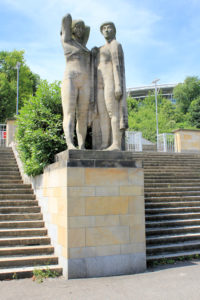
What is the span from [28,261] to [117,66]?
393 cm

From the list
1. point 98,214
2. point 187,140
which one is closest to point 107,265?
point 98,214

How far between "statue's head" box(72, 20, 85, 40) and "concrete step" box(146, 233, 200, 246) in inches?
172

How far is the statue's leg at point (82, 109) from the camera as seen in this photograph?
5550mm

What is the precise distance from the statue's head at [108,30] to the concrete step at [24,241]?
422cm

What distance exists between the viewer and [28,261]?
16.6ft

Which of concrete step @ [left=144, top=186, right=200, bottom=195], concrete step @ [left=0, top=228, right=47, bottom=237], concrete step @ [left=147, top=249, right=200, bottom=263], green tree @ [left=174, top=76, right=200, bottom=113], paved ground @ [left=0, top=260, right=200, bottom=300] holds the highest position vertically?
green tree @ [left=174, top=76, right=200, bottom=113]

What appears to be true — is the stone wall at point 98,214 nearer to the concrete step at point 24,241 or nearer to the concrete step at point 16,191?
the concrete step at point 24,241

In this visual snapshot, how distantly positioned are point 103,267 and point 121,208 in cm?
103

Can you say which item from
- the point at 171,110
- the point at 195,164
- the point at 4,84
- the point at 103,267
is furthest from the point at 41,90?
the point at 171,110

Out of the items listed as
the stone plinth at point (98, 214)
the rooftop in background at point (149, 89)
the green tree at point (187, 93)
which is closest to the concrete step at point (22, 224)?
the stone plinth at point (98, 214)

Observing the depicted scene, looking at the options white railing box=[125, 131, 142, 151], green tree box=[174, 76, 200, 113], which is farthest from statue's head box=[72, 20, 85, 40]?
green tree box=[174, 76, 200, 113]

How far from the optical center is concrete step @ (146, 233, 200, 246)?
19.9ft

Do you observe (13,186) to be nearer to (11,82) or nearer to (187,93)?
(11,82)

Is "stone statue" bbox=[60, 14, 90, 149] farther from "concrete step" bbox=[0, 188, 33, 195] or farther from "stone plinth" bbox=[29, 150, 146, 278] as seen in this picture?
"concrete step" bbox=[0, 188, 33, 195]
